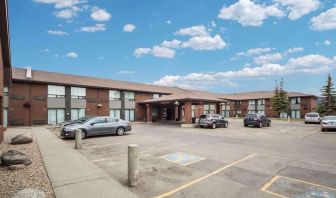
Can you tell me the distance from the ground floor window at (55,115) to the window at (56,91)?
1.89 m

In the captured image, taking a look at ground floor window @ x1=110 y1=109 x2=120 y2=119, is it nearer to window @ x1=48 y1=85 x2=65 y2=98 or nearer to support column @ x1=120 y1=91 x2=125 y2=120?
support column @ x1=120 y1=91 x2=125 y2=120

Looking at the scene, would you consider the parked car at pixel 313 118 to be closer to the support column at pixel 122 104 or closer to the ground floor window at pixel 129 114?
the ground floor window at pixel 129 114

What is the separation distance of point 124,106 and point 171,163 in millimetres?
28458

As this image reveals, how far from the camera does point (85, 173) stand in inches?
280

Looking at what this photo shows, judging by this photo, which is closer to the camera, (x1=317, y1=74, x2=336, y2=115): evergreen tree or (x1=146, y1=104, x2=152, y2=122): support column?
(x1=146, y1=104, x2=152, y2=122): support column

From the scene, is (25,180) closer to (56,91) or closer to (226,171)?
(226,171)

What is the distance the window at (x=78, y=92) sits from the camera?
30.5 metres

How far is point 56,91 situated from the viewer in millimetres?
29078

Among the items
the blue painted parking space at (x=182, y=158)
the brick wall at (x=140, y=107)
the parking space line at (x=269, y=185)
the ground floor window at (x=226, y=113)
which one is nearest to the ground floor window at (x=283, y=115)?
the ground floor window at (x=226, y=113)

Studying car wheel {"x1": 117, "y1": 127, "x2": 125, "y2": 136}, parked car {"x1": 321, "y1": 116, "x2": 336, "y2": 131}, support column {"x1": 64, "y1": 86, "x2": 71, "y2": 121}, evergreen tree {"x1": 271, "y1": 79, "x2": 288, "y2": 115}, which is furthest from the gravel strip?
evergreen tree {"x1": 271, "y1": 79, "x2": 288, "y2": 115}

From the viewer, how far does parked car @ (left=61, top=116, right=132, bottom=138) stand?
15.4 m

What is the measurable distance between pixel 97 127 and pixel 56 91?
51.2 feet

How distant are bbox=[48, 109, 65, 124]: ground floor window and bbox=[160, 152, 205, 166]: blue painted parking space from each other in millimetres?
23600

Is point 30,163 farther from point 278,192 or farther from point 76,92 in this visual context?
point 76,92
